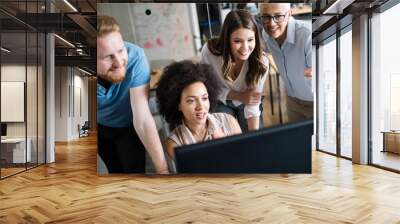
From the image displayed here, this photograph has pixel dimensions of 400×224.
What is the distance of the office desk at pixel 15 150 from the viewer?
6.65 m

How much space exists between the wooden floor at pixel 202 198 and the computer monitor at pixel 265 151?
0.20 meters

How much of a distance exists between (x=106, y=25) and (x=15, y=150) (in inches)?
109

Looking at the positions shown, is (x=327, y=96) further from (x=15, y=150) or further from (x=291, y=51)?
(x=15, y=150)

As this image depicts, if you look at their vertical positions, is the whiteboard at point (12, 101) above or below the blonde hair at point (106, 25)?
below

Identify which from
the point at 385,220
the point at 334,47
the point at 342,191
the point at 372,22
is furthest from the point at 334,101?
the point at 385,220

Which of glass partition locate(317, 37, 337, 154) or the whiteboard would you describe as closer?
the whiteboard

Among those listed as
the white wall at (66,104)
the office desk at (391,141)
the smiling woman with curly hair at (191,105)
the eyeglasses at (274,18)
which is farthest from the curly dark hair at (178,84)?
the white wall at (66,104)

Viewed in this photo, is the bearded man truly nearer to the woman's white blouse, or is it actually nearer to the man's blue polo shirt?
the man's blue polo shirt

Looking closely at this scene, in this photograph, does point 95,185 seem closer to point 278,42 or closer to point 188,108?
point 188,108

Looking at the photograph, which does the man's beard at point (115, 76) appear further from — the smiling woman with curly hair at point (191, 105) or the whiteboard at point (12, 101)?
the whiteboard at point (12, 101)

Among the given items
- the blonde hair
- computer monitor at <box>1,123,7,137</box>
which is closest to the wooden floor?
computer monitor at <box>1,123,7,137</box>

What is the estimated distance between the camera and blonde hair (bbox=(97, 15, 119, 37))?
21.2 ft

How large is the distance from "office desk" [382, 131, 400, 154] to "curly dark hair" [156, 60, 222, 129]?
11.6ft

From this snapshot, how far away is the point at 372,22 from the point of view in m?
8.11
